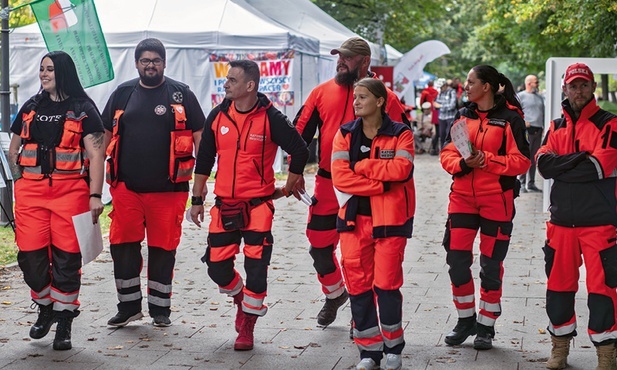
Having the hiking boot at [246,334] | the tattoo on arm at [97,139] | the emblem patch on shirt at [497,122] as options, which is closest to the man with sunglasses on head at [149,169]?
the tattoo on arm at [97,139]

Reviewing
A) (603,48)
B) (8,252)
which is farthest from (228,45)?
(8,252)

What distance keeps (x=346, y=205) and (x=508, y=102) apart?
142 cm

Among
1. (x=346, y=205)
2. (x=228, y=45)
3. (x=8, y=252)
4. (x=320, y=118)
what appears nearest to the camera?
(x=346, y=205)

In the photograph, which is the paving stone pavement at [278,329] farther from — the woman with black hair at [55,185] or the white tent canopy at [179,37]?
the white tent canopy at [179,37]

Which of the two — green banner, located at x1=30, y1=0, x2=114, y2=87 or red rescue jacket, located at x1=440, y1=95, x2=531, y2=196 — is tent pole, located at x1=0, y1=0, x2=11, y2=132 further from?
red rescue jacket, located at x1=440, y1=95, x2=531, y2=196

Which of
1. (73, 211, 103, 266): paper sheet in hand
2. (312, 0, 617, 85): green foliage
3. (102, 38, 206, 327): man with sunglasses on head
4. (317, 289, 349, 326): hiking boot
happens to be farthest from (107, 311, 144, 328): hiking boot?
(312, 0, 617, 85): green foliage

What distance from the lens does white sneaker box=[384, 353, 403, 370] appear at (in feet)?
20.9

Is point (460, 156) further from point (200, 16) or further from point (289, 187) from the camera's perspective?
point (200, 16)

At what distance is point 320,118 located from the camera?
7.67 meters

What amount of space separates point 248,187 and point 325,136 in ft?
2.74

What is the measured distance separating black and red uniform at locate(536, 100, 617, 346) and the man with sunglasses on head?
255 centimetres

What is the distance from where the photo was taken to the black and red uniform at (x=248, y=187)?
23.2 ft

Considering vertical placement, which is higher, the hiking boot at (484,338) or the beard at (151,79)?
the beard at (151,79)

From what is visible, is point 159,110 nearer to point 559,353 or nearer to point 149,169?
point 149,169
